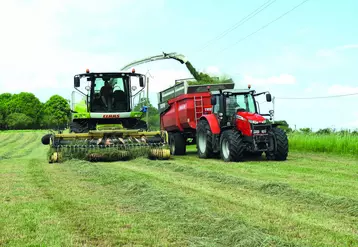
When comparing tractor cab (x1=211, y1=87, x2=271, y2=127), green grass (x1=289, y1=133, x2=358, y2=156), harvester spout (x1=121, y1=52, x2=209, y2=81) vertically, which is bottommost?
green grass (x1=289, y1=133, x2=358, y2=156)

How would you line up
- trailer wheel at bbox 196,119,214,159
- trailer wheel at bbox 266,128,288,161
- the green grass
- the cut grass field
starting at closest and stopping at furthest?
the cut grass field → trailer wheel at bbox 266,128,288,161 → trailer wheel at bbox 196,119,214,159 → the green grass

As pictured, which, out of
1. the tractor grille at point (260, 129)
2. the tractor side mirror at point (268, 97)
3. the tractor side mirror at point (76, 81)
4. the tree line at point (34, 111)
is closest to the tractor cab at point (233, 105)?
the tractor side mirror at point (268, 97)

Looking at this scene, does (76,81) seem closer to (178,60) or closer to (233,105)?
(233,105)

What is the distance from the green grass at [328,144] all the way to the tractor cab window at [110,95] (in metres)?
7.28

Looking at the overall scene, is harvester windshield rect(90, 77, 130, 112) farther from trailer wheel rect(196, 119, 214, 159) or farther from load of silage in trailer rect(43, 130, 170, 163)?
trailer wheel rect(196, 119, 214, 159)

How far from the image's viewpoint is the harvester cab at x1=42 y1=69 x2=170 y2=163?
14031 mm

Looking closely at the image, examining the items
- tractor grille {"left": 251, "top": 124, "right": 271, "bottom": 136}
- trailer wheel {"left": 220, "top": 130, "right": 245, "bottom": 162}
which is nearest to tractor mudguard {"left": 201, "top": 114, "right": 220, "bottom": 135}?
trailer wheel {"left": 220, "top": 130, "right": 245, "bottom": 162}

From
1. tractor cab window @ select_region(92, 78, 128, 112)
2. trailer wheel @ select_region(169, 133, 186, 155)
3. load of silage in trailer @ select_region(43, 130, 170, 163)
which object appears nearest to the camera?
load of silage in trailer @ select_region(43, 130, 170, 163)

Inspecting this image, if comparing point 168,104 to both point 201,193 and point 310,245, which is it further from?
point 310,245

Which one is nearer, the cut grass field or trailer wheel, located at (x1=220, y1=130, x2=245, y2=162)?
the cut grass field

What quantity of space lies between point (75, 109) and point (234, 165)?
581 centimetres

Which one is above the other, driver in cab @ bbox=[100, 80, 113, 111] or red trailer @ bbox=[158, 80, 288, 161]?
driver in cab @ bbox=[100, 80, 113, 111]

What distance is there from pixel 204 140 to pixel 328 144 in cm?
518

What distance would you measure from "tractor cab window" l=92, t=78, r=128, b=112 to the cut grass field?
16.9 ft
